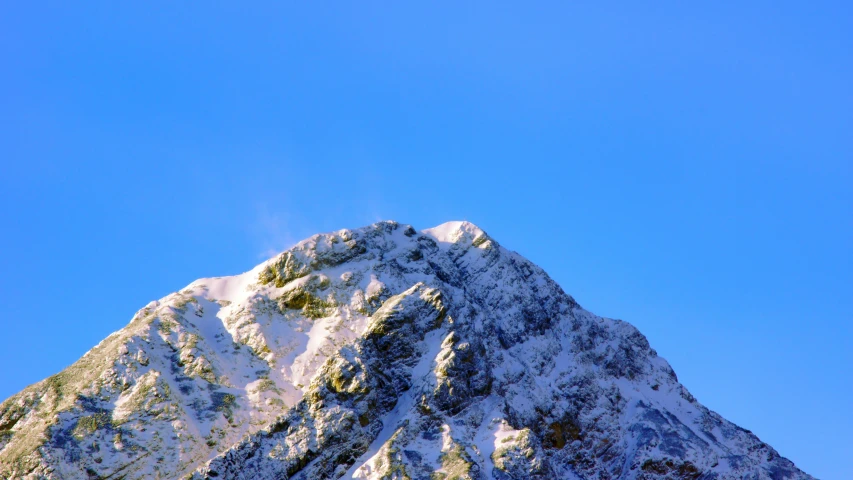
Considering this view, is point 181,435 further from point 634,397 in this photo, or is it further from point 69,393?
point 634,397

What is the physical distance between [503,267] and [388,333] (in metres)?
24.0

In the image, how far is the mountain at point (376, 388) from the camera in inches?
3538

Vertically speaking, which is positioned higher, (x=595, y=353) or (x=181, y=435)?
(x=595, y=353)

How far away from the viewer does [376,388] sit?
9606 cm

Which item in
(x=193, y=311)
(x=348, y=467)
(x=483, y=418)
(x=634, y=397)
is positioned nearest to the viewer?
(x=348, y=467)

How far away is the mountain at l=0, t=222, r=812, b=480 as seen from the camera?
8988 centimetres

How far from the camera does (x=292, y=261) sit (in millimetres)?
110250

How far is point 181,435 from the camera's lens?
299 feet

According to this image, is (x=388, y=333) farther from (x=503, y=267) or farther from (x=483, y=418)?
(x=503, y=267)

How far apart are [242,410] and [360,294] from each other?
1888 cm

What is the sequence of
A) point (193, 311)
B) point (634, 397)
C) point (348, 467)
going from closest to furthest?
point (348, 467), point (193, 311), point (634, 397)

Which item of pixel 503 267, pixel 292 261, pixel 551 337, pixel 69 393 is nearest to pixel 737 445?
pixel 551 337

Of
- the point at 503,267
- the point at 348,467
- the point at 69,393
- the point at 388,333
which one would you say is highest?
the point at 503,267

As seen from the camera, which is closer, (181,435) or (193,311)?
(181,435)
